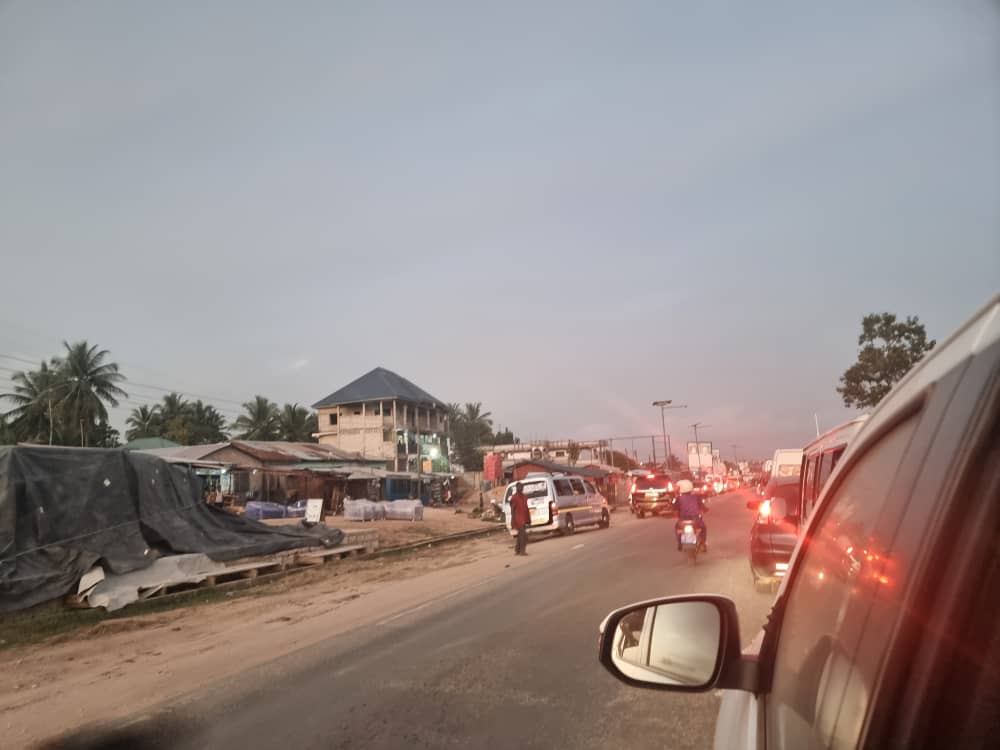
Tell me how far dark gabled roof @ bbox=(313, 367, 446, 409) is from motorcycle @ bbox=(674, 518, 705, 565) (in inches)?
2027

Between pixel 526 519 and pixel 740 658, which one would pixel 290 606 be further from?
Result: pixel 740 658

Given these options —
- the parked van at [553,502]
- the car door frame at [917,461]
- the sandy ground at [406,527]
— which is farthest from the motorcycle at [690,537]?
the car door frame at [917,461]

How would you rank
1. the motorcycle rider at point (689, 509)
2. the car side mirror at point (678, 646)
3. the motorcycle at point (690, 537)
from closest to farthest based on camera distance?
the car side mirror at point (678, 646)
the motorcycle at point (690, 537)
the motorcycle rider at point (689, 509)

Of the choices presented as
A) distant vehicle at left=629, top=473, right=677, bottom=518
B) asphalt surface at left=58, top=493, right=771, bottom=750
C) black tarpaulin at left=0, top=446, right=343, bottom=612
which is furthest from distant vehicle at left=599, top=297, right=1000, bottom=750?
distant vehicle at left=629, top=473, right=677, bottom=518

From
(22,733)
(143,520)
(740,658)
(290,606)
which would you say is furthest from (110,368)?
(740,658)

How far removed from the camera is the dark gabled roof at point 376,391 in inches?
2542

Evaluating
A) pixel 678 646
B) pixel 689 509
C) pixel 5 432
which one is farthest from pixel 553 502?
pixel 5 432

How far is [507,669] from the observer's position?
21.5ft

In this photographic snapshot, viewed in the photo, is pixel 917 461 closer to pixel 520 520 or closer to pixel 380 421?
pixel 520 520

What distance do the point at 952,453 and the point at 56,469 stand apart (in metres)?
14.7

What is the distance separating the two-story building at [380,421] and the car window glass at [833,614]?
6023 centimetres

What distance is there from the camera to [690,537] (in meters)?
13.2

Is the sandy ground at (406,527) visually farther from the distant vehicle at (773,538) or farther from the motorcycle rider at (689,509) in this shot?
the distant vehicle at (773,538)

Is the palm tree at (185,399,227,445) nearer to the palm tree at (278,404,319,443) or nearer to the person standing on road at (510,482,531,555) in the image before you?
the palm tree at (278,404,319,443)
